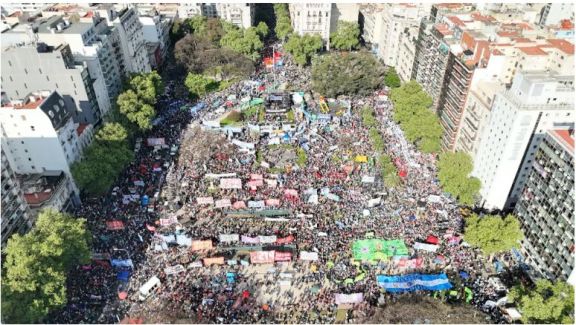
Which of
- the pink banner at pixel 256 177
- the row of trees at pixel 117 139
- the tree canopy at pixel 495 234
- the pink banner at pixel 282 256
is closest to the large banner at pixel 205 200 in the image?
the pink banner at pixel 256 177

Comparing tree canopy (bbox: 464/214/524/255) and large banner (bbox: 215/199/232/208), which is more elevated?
tree canopy (bbox: 464/214/524/255)

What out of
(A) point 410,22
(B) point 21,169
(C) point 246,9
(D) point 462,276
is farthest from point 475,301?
(C) point 246,9

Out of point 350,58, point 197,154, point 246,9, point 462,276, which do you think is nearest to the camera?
point 462,276

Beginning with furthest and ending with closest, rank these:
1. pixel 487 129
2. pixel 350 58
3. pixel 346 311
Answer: pixel 350 58, pixel 487 129, pixel 346 311

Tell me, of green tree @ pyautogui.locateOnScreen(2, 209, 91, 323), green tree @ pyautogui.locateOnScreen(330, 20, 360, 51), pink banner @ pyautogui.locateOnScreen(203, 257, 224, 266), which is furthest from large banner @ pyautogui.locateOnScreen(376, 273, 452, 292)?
green tree @ pyautogui.locateOnScreen(330, 20, 360, 51)

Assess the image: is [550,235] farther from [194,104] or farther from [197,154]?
[194,104]

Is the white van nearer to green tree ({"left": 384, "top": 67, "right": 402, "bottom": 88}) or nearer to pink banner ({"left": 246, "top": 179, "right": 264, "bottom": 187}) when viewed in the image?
pink banner ({"left": 246, "top": 179, "right": 264, "bottom": 187})

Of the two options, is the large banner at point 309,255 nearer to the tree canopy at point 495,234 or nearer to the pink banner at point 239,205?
the pink banner at point 239,205

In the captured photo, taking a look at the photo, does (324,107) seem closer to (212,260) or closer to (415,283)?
(212,260)
